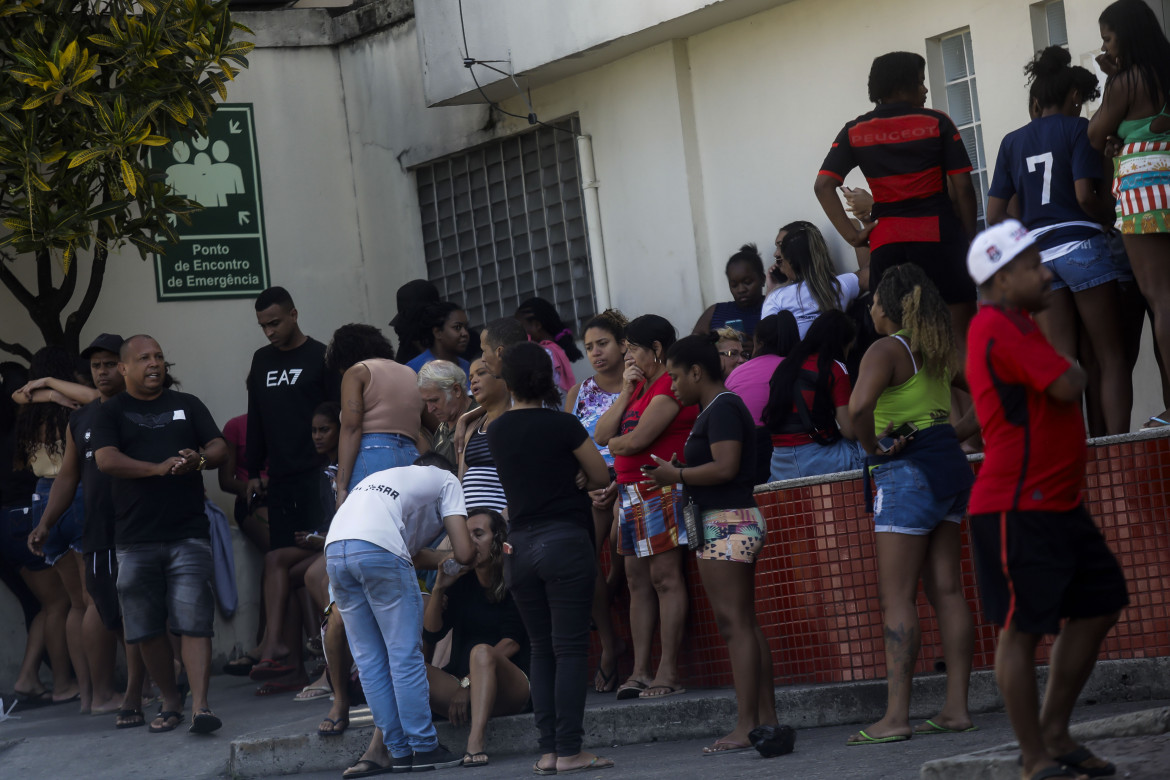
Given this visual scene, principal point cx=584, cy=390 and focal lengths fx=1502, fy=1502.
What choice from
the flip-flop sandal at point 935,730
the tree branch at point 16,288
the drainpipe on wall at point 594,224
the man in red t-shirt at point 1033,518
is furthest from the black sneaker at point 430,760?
the tree branch at point 16,288

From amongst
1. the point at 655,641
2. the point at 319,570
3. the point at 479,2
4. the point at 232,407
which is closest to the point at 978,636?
the point at 655,641

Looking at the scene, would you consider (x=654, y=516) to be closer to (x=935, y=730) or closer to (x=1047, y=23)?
(x=935, y=730)

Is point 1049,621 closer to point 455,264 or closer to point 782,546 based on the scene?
point 782,546

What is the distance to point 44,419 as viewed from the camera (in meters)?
9.91

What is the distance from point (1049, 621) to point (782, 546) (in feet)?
10.3

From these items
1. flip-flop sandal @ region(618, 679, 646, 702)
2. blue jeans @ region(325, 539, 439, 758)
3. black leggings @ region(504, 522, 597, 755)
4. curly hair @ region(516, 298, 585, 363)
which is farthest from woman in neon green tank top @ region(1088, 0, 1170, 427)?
curly hair @ region(516, 298, 585, 363)

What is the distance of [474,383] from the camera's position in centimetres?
784

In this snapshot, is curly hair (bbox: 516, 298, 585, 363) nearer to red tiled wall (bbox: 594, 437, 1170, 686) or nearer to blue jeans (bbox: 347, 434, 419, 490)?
blue jeans (bbox: 347, 434, 419, 490)

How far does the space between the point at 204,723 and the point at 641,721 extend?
249 cm

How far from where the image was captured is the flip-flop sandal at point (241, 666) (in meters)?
10.4

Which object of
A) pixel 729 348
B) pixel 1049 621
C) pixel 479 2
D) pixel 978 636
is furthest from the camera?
pixel 479 2

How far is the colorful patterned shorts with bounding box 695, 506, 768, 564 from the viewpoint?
6523 mm

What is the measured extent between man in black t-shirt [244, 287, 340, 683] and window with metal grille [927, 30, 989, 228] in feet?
13.9

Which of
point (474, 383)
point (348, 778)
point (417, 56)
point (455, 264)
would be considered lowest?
point (348, 778)
